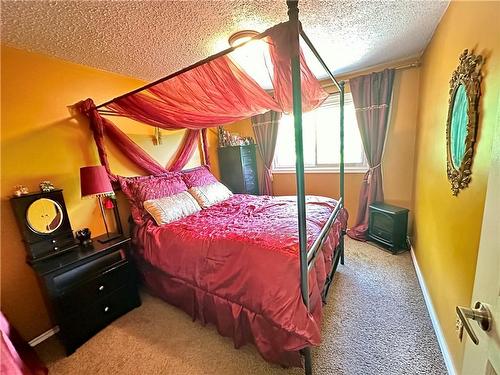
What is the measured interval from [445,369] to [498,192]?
58.4 inches

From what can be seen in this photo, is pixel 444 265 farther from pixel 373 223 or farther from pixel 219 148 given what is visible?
pixel 219 148

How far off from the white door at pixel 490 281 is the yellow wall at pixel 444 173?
0.55 ft

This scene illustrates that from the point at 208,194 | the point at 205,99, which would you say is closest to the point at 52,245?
the point at 208,194

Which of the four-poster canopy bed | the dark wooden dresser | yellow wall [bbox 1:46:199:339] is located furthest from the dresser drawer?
the dark wooden dresser

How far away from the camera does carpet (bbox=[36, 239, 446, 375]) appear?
143 cm

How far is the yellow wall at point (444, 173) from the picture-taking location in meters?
0.99

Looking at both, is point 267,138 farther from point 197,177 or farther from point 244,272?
point 244,272

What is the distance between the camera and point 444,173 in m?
1.55

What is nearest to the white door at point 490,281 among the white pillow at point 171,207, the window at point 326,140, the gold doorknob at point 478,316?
the gold doorknob at point 478,316

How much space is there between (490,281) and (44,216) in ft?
8.66

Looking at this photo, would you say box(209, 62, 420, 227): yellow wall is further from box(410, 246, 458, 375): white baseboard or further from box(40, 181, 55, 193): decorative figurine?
box(40, 181, 55, 193): decorative figurine

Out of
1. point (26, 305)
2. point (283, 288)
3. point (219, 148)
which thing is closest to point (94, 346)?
point (26, 305)

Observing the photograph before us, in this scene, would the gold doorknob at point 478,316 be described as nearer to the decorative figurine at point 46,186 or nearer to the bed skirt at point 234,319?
the bed skirt at point 234,319

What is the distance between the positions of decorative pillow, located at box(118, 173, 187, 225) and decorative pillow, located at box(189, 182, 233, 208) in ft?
0.89
